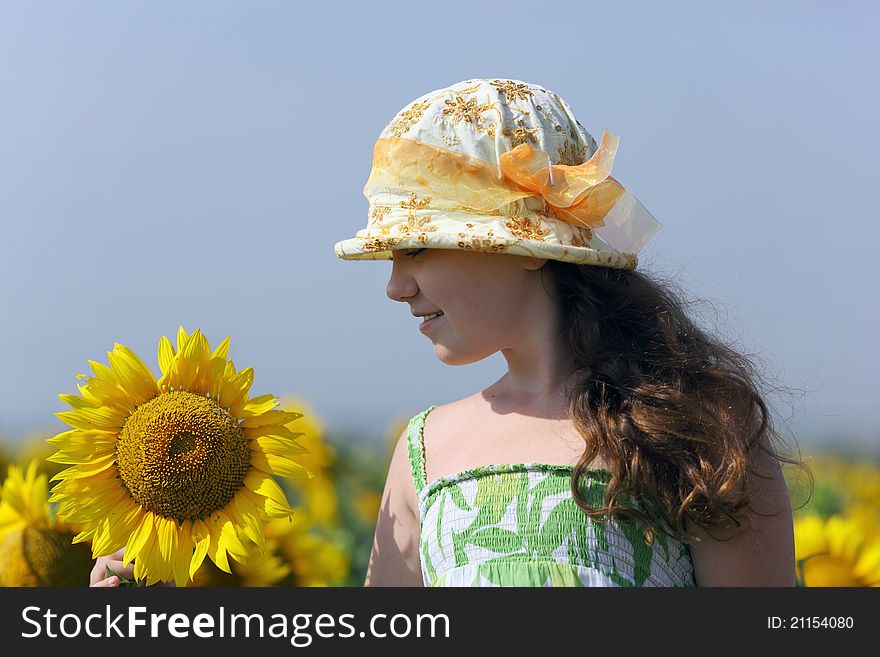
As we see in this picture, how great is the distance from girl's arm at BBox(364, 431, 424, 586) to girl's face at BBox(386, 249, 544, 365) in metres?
0.34

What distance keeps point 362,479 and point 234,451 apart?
1.36m

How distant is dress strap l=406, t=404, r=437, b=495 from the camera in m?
2.06

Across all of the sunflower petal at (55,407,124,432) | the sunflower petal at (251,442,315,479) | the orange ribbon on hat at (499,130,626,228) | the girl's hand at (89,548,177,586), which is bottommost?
the girl's hand at (89,548,177,586)

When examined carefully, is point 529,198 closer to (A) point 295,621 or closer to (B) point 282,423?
(B) point 282,423

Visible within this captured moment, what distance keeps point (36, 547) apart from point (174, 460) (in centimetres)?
30

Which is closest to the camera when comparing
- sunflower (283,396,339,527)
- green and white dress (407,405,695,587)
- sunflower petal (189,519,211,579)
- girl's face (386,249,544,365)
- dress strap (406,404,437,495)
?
sunflower petal (189,519,211,579)

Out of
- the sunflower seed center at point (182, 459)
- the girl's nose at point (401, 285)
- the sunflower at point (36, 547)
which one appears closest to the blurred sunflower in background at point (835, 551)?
the girl's nose at point (401, 285)

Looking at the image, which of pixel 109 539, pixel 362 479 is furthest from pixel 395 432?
pixel 109 539

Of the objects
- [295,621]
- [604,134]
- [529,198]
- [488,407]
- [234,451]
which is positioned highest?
[604,134]

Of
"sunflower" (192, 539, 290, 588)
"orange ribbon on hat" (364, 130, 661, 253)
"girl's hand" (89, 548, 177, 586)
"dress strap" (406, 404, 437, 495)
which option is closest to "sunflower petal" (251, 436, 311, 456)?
"sunflower" (192, 539, 290, 588)

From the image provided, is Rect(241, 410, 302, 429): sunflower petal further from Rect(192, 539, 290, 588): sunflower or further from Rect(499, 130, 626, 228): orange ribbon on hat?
Rect(499, 130, 626, 228): orange ribbon on hat

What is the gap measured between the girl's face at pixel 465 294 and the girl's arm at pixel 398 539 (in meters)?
0.34

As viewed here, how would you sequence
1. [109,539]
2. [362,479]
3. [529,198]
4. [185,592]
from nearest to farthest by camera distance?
[109,539], [185,592], [529,198], [362,479]

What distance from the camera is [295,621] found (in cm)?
182
